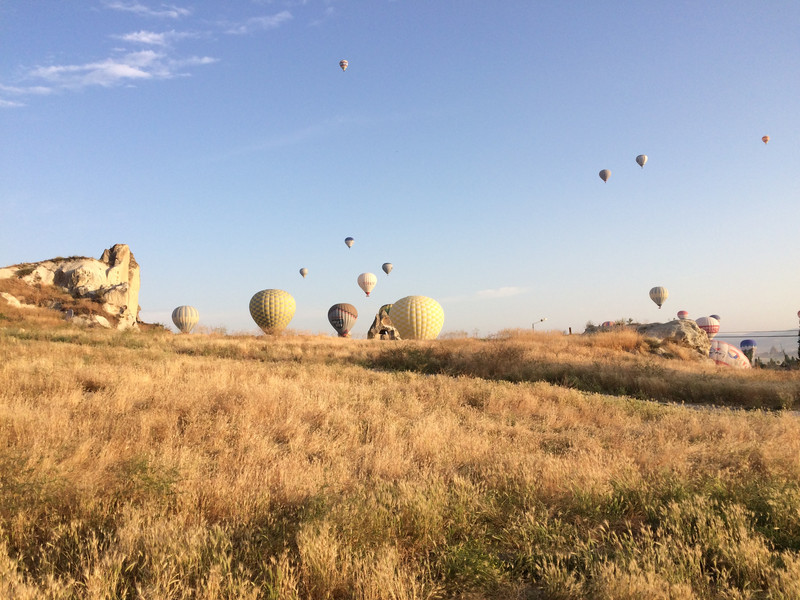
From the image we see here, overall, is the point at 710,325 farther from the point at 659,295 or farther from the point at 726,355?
the point at 726,355

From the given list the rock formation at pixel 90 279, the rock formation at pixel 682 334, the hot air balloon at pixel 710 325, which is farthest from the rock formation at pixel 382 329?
the hot air balloon at pixel 710 325

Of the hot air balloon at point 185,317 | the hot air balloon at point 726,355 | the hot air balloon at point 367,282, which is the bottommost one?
the hot air balloon at point 726,355

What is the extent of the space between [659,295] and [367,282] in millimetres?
35659

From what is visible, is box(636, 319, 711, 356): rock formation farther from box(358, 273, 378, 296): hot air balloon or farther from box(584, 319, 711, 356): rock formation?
box(358, 273, 378, 296): hot air balloon

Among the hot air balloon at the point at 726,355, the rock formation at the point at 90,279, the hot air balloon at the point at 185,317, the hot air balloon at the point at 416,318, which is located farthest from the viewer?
the hot air balloon at the point at 185,317

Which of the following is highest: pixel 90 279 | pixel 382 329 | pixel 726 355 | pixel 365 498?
pixel 90 279

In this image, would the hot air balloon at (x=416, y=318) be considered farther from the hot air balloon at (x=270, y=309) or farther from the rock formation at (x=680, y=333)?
the rock formation at (x=680, y=333)

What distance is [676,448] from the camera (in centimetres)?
709

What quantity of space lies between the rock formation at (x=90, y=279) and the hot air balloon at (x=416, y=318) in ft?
79.0

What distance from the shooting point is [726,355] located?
109 feet

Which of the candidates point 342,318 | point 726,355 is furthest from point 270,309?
point 726,355

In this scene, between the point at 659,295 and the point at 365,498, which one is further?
the point at 659,295

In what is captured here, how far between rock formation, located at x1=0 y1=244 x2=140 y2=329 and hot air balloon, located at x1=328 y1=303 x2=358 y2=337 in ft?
68.8

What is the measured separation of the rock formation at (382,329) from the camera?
47.1 metres
